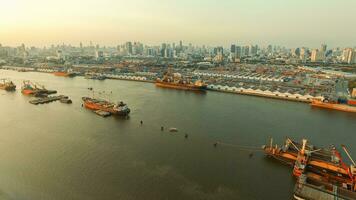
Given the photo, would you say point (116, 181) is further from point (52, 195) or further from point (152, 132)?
point (152, 132)

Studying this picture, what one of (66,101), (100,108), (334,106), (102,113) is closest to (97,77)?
(66,101)

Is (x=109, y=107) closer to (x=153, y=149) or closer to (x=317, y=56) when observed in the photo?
(x=153, y=149)

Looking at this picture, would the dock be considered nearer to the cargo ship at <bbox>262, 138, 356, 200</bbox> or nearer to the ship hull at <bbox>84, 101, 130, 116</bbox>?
the ship hull at <bbox>84, 101, 130, 116</bbox>

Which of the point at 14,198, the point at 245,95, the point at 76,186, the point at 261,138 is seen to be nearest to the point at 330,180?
the point at 261,138

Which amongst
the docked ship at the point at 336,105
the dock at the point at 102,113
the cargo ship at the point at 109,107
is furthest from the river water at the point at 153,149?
the docked ship at the point at 336,105

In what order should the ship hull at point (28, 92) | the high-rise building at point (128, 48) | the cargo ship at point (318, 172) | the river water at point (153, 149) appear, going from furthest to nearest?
1. the high-rise building at point (128, 48)
2. the ship hull at point (28, 92)
3. the river water at point (153, 149)
4. the cargo ship at point (318, 172)

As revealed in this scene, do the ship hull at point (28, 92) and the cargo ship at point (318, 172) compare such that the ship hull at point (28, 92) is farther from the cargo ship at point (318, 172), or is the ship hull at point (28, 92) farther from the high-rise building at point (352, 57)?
the high-rise building at point (352, 57)
